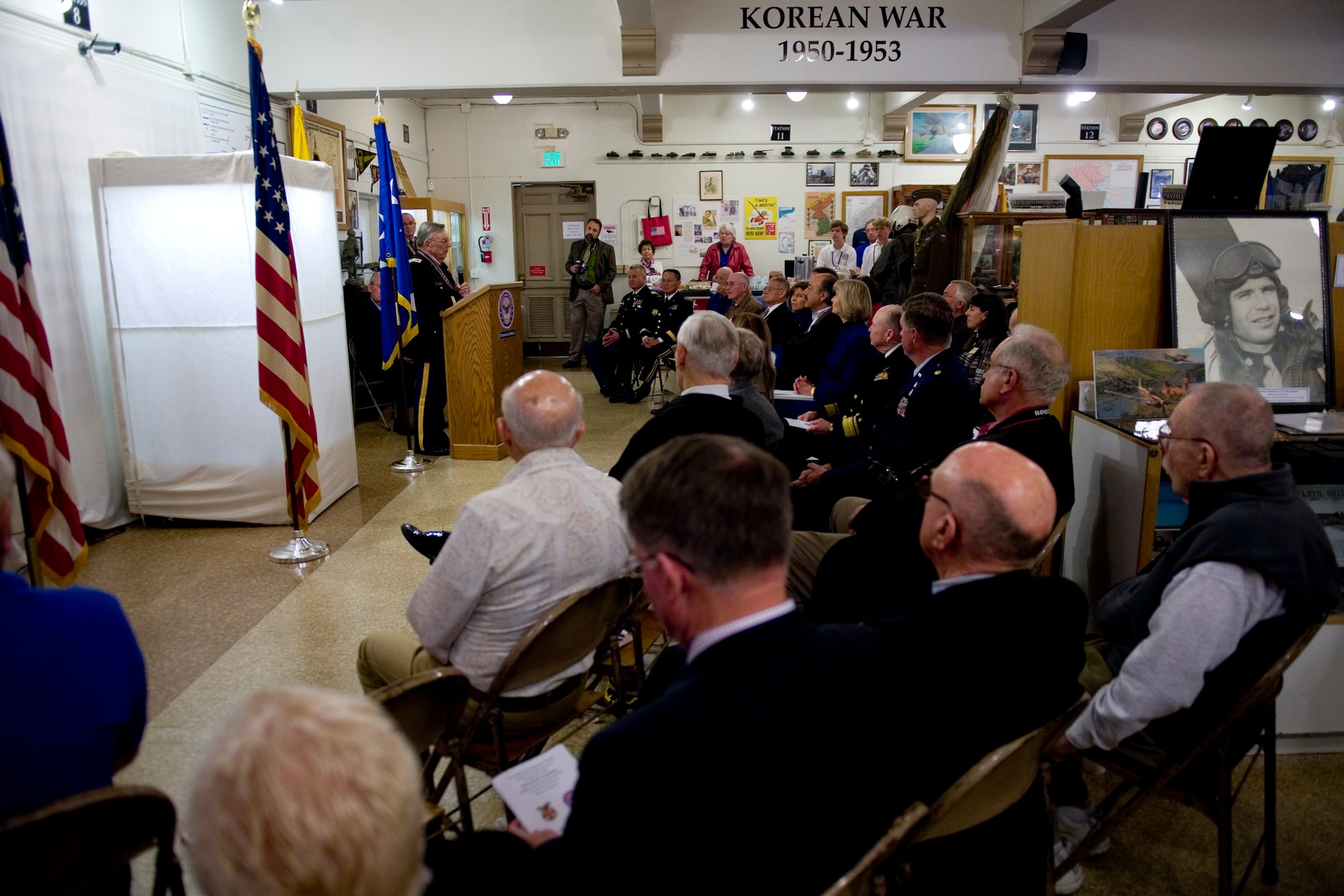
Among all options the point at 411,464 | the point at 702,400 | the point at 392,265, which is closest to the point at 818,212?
the point at 392,265

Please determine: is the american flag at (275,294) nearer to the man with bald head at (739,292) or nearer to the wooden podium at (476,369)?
the wooden podium at (476,369)

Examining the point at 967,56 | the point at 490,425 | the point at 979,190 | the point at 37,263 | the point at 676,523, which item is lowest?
the point at 490,425

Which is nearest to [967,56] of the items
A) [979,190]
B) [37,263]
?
[979,190]

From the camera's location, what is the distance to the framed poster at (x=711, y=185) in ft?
38.5

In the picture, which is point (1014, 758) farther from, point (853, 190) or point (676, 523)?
point (853, 190)

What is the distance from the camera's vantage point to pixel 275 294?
4094 millimetres

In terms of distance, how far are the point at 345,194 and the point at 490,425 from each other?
3207mm

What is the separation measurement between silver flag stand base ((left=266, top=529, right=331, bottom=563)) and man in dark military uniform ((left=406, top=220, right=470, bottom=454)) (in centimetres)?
208

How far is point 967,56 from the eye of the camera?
20.7 ft

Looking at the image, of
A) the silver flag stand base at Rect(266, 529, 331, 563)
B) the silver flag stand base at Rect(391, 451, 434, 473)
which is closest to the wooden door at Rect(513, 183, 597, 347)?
the silver flag stand base at Rect(391, 451, 434, 473)

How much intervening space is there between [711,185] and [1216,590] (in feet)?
35.2

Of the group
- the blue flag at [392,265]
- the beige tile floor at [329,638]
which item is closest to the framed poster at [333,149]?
the blue flag at [392,265]

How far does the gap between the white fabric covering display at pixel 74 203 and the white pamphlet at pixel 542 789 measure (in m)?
3.71

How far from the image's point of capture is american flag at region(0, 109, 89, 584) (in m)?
3.19
